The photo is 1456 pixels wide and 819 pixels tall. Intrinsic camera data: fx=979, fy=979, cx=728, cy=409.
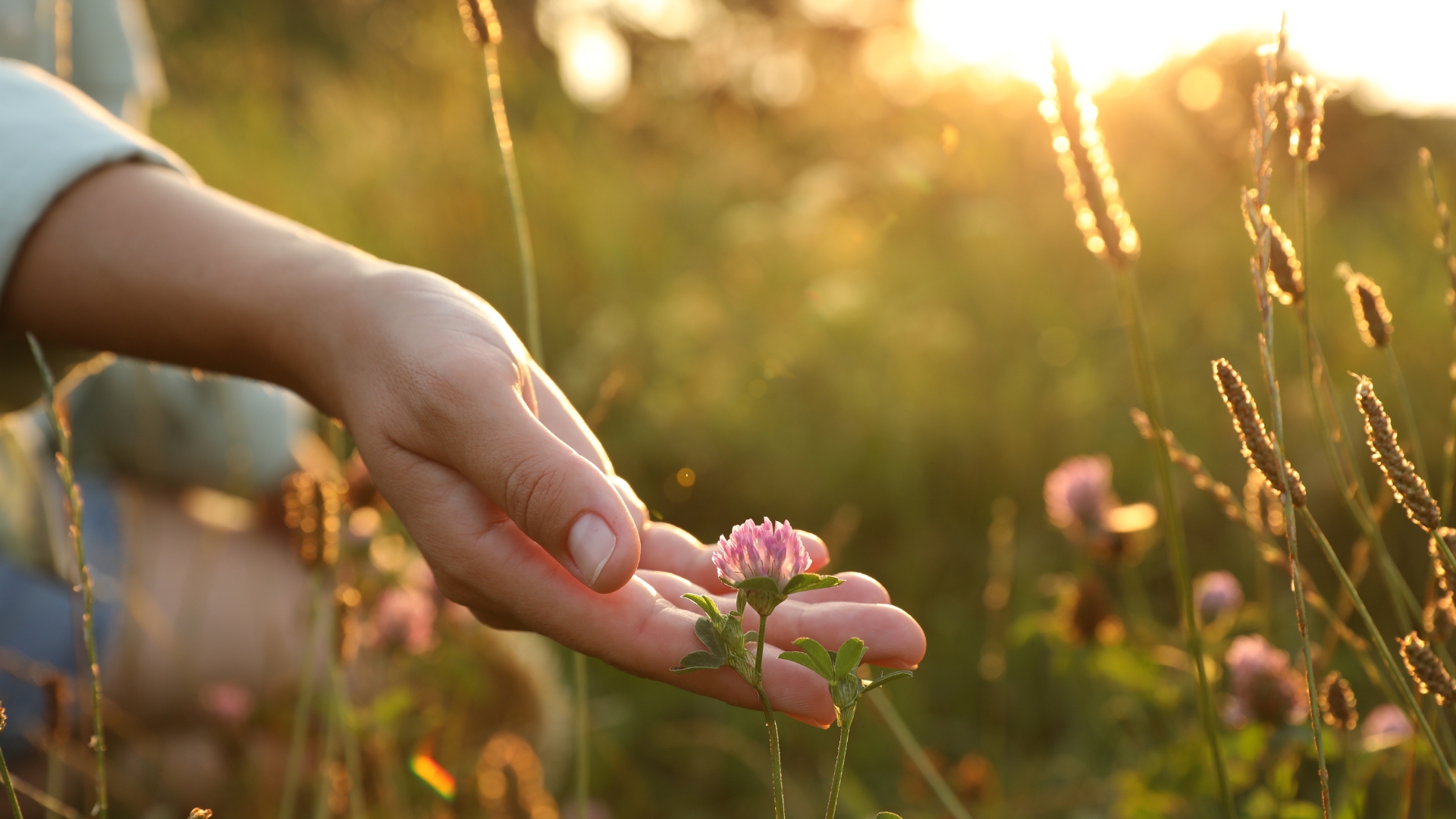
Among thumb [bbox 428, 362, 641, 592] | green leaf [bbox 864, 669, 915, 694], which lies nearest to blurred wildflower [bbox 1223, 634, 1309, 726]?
green leaf [bbox 864, 669, 915, 694]

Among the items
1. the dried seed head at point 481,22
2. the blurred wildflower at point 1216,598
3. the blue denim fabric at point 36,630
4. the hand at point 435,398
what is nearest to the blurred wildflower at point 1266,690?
the blurred wildflower at point 1216,598

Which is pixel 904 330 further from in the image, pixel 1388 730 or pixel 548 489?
pixel 548 489

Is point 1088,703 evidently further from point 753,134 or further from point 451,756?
point 753,134

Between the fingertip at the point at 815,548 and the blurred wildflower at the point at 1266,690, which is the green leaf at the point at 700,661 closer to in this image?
the fingertip at the point at 815,548

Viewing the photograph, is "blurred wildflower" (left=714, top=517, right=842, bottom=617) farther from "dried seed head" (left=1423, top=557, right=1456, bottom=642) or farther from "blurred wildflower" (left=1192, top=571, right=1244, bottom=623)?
"blurred wildflower" (left=1192, top=571, right=1244, bottom=623)

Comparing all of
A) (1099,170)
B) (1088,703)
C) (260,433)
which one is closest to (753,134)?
(260,433)
